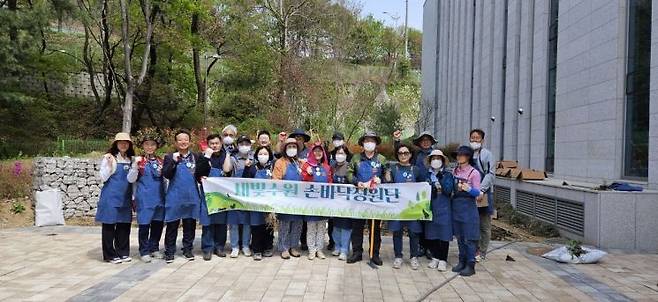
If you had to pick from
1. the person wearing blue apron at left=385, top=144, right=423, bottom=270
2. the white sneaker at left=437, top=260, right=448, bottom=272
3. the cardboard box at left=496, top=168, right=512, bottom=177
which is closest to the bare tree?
the cardboard box at left=496, top=168, right=512, bottom=177

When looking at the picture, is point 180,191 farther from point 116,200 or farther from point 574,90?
point 574,90

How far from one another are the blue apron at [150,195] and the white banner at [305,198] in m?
0.64

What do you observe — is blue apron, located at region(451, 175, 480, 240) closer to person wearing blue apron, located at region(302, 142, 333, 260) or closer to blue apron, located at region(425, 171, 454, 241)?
blue apron, located at region(425, 171, 454, 241)

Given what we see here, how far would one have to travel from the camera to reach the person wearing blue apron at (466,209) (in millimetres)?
6895

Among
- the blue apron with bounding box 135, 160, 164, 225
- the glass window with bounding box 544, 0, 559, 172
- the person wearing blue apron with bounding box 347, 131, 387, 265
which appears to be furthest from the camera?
the glass window with bounding box 544, 0, 559, 172

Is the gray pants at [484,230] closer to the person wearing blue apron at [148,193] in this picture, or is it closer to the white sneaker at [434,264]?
the white sneaker at [434,264]

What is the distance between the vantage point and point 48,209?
37.0ft

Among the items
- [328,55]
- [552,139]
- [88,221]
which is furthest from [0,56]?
[328,55]

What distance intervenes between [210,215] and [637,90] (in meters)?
7.85

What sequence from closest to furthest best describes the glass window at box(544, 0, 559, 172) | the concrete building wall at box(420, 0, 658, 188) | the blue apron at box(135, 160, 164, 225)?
1. the blue apron at box(135, 160, 164, 225)
2. the concrete building wall at box(420, 0, 658, 188)
3. the glass window at box(544, 0, 559, 172)

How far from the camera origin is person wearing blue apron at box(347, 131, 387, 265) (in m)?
7.45

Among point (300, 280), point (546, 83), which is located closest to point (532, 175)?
point (546, 83)

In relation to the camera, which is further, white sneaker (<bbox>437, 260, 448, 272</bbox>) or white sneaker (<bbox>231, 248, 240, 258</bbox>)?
white sneaker (<bbox>231, 248, 240, 258</bbox>)

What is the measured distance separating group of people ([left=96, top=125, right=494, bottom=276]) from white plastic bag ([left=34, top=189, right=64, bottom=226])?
183 inches
